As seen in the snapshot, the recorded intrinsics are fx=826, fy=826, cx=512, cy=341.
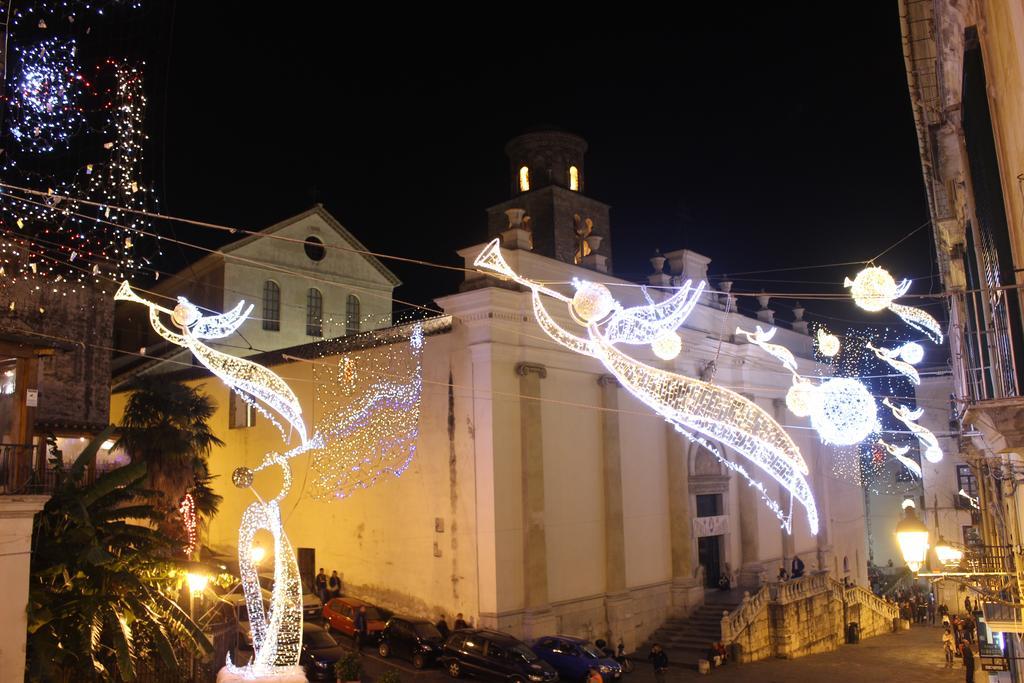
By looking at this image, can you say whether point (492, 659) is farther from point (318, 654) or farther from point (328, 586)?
point (328, 586)

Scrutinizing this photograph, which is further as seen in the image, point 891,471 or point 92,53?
point 891,471

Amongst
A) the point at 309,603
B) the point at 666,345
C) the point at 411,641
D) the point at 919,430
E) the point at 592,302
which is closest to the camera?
the point at 592,302

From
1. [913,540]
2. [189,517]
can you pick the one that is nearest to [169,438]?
[189,517]

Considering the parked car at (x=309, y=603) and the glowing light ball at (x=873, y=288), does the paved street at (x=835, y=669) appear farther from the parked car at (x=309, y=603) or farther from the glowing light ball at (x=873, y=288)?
the glowing light ball at (x=873, y=288)

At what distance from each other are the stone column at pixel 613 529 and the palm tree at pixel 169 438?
435 inches

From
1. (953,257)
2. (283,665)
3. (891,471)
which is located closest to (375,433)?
(283,665)

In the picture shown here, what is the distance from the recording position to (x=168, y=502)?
786 inches

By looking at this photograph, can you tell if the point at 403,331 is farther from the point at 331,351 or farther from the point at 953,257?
the point at 953,257

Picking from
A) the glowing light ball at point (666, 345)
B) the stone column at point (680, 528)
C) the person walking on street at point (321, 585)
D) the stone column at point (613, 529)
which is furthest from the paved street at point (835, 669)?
the glowing light ball at point (666, 345)

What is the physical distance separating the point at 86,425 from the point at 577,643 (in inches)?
526

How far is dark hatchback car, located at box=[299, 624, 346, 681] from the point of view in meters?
17.7

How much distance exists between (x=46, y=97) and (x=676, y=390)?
597 inches

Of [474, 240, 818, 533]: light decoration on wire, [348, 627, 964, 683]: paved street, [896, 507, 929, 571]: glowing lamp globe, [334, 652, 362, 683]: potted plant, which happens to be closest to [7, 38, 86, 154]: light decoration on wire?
[474, 240, 818, 533]: light decoration on wire

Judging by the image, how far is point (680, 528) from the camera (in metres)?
27.0
